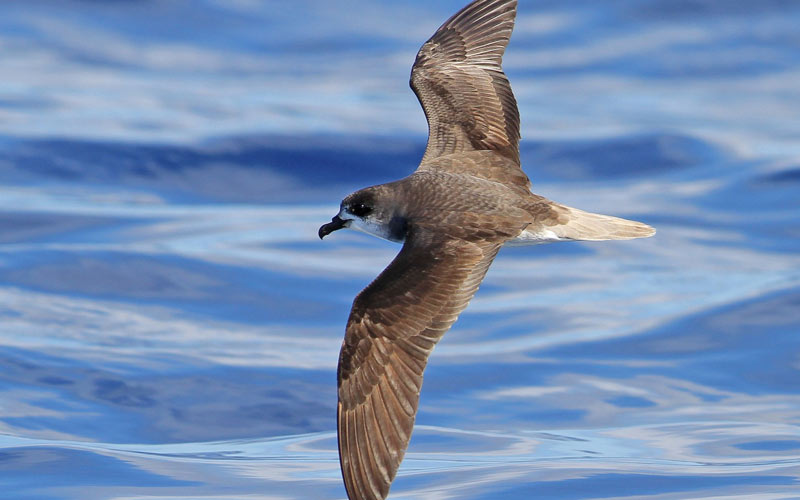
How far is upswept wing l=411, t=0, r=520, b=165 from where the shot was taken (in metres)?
7.58

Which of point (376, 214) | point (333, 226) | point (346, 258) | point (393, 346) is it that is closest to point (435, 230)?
point (376, 214)

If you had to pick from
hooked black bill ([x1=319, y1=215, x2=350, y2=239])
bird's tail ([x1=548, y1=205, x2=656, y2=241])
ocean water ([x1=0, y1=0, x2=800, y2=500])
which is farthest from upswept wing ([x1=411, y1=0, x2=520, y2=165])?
ocean water ([x1=0, y1=0, x2=800, y2=500])

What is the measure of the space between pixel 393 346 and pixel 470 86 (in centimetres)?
241

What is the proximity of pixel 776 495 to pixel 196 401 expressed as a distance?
3.96 m

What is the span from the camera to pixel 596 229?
6.74 meters

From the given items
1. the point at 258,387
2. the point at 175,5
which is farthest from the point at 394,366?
the point at 175,5

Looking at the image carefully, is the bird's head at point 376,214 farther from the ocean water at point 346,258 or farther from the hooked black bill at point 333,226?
the ocean water at point 346,258

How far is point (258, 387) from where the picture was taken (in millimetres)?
9242

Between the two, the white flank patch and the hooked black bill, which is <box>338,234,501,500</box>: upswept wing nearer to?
the white flank patch

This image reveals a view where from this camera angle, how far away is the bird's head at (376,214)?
21.7ft

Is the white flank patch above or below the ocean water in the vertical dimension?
below

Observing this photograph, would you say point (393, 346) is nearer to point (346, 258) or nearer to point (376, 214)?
point (376, 214)

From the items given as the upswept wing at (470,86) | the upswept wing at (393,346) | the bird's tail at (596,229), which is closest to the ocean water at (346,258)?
the upswept wing at (393,346)

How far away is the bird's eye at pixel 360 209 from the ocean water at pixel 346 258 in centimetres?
152
